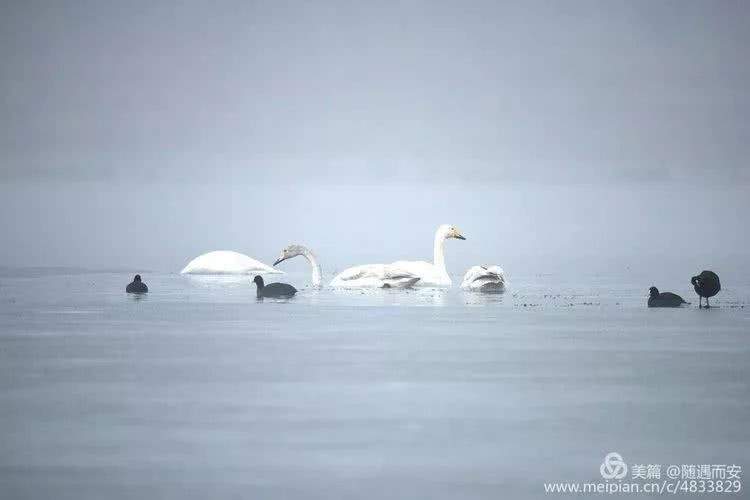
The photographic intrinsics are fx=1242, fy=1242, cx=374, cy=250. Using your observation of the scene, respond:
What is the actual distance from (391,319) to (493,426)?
33.4 ft

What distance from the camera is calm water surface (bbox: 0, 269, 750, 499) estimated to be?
7.92 meters

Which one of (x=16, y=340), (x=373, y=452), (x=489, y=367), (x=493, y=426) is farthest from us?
(x=16, y=340)

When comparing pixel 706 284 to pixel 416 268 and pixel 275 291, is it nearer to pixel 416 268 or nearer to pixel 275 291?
pixel 275 291

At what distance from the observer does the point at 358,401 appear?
1068 cm

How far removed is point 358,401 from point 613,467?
316 cm

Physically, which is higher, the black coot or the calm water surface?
the black coot

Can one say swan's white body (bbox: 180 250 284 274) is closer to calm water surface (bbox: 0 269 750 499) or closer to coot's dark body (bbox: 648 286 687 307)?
calm water surface (bbox: 0 269 750 499)

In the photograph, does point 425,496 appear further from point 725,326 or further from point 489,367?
point 725,326

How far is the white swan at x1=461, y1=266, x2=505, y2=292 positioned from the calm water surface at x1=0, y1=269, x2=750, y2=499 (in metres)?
6.25

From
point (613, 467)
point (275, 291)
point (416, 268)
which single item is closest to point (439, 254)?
point (416, 268)

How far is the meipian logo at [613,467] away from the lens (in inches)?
309

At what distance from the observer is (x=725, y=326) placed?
17594mm

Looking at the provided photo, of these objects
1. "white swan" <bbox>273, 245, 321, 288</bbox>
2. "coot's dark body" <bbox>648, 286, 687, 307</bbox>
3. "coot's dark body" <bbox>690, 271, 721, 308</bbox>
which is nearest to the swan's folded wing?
"white swan" <bbox>273, 245, 321, 288</bbox>

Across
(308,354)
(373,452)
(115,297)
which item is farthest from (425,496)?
(115,297)
